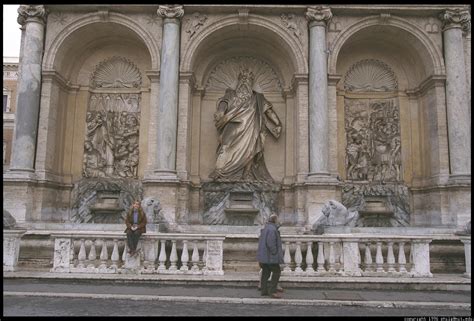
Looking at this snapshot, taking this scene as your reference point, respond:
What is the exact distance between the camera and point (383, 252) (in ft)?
34.9

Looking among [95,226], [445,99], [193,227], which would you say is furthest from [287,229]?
[445,99]

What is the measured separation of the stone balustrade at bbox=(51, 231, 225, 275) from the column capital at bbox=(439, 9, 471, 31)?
37.6ft

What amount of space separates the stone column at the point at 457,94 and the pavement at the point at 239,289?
581 cm

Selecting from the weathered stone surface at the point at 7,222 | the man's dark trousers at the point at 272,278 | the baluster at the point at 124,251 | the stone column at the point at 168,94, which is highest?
the stone column at the point at 168,94

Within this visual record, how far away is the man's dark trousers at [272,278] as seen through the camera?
8.21 metres

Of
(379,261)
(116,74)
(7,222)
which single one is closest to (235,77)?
(116,74)

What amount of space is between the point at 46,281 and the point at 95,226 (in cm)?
430

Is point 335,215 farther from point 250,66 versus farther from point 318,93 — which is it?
A: point 250,66

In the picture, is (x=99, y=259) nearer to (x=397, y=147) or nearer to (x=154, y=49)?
(x=154, y=49)

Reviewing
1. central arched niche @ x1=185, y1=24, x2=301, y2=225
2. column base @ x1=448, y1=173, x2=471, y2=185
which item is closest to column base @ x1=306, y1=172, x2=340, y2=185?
central arched niche @ x1=185, y1=24, x2=301, y2=225

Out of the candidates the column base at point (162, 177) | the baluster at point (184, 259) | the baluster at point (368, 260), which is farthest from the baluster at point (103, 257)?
the baluster at point (368, 260)

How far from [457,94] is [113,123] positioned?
12.4 m

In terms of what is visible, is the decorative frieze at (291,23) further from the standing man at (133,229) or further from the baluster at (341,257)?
the standing man at (133,229)

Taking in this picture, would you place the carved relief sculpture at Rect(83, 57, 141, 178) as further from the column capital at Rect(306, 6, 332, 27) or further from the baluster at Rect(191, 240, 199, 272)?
the baluster at Rect(191, 240, 199, 272)
